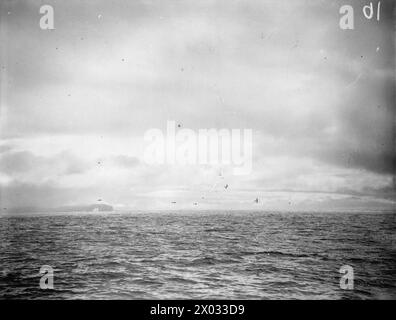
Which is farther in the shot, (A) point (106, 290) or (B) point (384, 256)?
(B) point (384, 256)

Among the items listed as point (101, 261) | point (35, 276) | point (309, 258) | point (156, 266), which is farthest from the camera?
point (309, 258)

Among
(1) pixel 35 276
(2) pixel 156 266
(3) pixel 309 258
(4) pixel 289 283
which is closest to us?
(4) pixel 289 283
